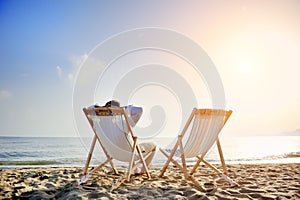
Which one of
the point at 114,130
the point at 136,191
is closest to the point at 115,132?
the point at 114,130

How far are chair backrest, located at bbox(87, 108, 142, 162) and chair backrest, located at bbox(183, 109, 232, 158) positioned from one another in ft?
2.54

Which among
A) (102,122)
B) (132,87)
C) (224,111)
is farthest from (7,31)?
(224,111)

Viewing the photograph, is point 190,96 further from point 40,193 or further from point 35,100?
point 35,100

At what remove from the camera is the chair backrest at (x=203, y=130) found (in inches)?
111

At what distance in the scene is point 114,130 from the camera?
2930 millimetres

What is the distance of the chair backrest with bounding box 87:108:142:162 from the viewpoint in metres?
2.88

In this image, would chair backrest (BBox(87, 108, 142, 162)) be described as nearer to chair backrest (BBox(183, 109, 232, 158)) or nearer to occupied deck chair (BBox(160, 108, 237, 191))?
occupied deck chair (BBox(160, 108, 237, 191))

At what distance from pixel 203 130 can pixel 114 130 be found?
113 centimetres

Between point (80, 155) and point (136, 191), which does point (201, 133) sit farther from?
point (80, 155)

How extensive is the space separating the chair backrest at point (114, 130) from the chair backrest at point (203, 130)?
30.4 inches

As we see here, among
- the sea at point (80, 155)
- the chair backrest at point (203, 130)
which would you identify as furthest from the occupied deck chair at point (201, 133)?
the sea at point (80, 155)

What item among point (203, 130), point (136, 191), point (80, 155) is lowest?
point (136, 191)

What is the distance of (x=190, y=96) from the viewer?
6.27 metres

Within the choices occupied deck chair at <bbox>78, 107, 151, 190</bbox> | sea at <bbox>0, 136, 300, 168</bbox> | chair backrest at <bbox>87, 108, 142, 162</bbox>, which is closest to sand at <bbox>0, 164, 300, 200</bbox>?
occupied deck chair at <bbox>78, 107, 151, 190</bbox>
